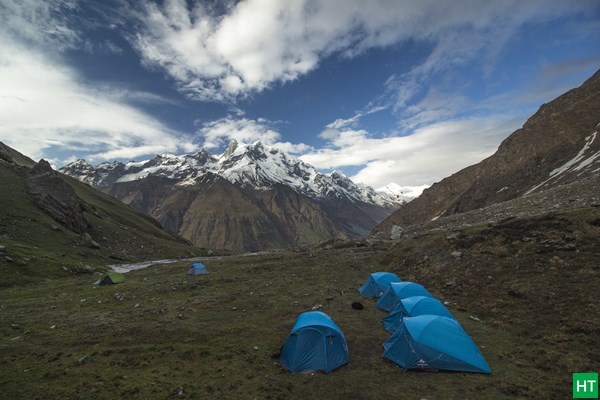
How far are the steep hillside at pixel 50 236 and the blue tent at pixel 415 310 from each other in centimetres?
4075

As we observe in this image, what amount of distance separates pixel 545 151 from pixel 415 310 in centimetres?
12799

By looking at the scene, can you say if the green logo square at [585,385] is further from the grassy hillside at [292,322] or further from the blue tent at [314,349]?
the blue tent at [314,349]

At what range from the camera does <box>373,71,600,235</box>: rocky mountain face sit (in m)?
95.6

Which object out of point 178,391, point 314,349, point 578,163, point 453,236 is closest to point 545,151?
point 578,163

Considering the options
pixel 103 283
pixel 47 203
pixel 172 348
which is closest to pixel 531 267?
pixel 172 348

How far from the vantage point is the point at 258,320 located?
2286 cm

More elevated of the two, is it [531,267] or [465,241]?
[465,241]

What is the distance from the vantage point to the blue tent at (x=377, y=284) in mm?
28969

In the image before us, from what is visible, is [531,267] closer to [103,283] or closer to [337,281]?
[337,281]

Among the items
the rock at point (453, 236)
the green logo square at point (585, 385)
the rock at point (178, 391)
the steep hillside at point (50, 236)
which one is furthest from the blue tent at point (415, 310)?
the steep hillside at point (50, 236)

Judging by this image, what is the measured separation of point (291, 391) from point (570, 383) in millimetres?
11173

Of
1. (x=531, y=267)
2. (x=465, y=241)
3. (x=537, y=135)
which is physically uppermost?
(x=537, y=135)

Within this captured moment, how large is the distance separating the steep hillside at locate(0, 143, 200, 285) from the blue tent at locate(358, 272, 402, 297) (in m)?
38.2

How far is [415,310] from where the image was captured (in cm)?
1958
